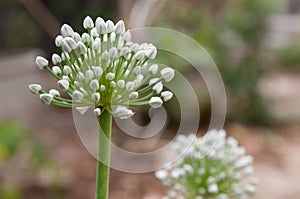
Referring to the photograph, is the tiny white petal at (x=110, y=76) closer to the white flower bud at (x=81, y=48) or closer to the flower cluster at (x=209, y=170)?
the white flower bud at (x=81, y=48)

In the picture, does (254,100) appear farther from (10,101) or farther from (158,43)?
(10,101)

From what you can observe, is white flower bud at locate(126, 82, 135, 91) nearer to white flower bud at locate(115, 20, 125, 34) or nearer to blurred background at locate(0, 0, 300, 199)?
white flower bud at locate(115, 20, 125, 34)

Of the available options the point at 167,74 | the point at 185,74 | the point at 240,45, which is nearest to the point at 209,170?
the point at 167,74

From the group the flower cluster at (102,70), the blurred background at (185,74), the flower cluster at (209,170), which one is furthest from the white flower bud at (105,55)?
the blurred background at (185,74)

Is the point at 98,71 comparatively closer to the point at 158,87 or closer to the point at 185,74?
the point at 158,87

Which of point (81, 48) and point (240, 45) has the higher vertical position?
point (240, 45)

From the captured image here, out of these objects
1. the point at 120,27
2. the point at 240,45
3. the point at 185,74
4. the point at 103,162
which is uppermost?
the point at 240,45
